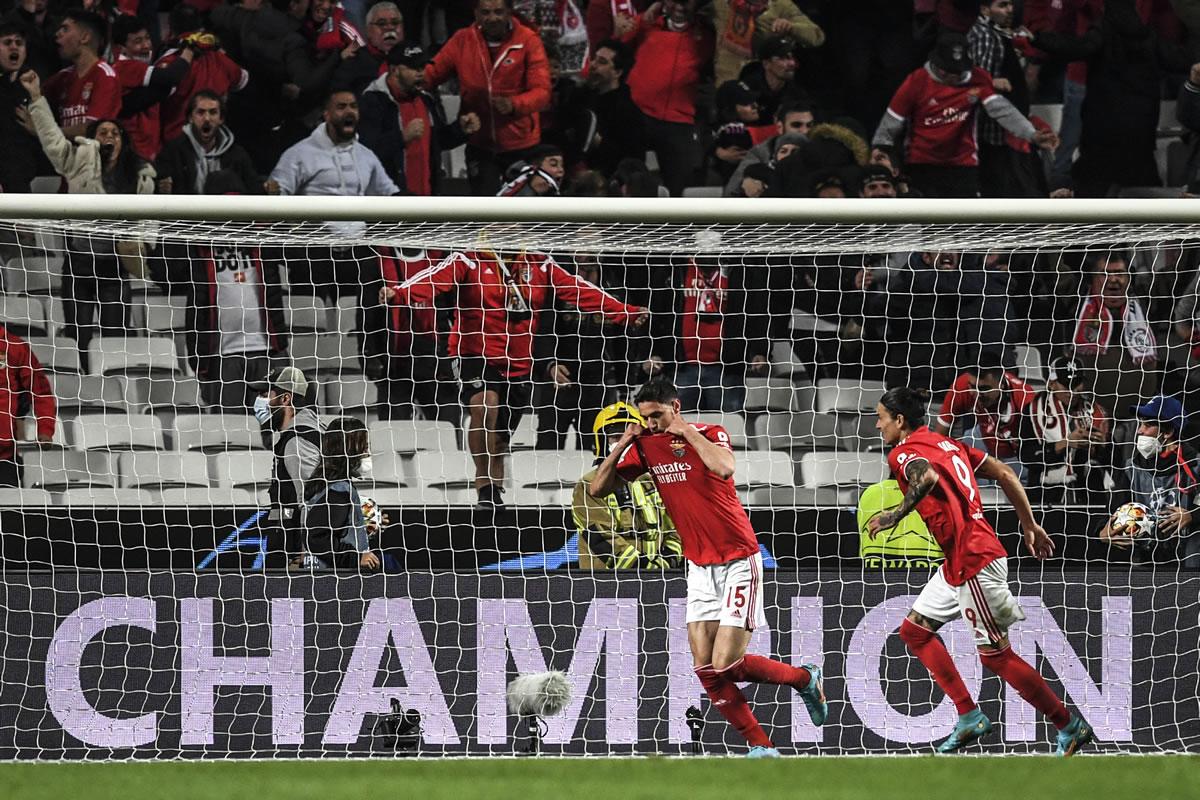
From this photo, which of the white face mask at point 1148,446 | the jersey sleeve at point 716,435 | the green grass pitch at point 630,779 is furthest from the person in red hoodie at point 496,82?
the green grass pitch at point 630,779

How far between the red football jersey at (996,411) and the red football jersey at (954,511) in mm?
1367

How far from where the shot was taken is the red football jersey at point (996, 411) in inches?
305

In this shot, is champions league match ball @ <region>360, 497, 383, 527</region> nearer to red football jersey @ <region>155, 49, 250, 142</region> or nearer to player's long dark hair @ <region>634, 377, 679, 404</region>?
player's long dark hair @ <region>634, 377, 679, 404</region>

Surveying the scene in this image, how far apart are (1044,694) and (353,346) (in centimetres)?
412

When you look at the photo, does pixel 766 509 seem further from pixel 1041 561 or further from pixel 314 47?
pixel 314 47

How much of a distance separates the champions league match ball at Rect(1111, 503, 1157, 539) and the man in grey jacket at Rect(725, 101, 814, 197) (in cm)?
294

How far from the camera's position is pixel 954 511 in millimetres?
6309

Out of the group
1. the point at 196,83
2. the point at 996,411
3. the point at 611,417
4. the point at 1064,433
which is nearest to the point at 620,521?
the point at 611,417

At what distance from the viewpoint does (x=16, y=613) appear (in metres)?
6.80

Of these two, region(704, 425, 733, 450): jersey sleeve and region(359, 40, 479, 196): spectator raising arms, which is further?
region(359, 40, 479, 196): spectator raising arms

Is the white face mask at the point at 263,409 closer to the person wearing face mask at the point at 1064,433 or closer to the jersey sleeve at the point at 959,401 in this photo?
the jersey sleeve at the point at 959,401

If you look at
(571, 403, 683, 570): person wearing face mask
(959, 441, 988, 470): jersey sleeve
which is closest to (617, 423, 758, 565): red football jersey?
(571, 403, 683, 570): person wearing face mask

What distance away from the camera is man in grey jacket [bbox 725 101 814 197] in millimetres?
8766


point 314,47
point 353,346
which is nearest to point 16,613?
point 353,346
